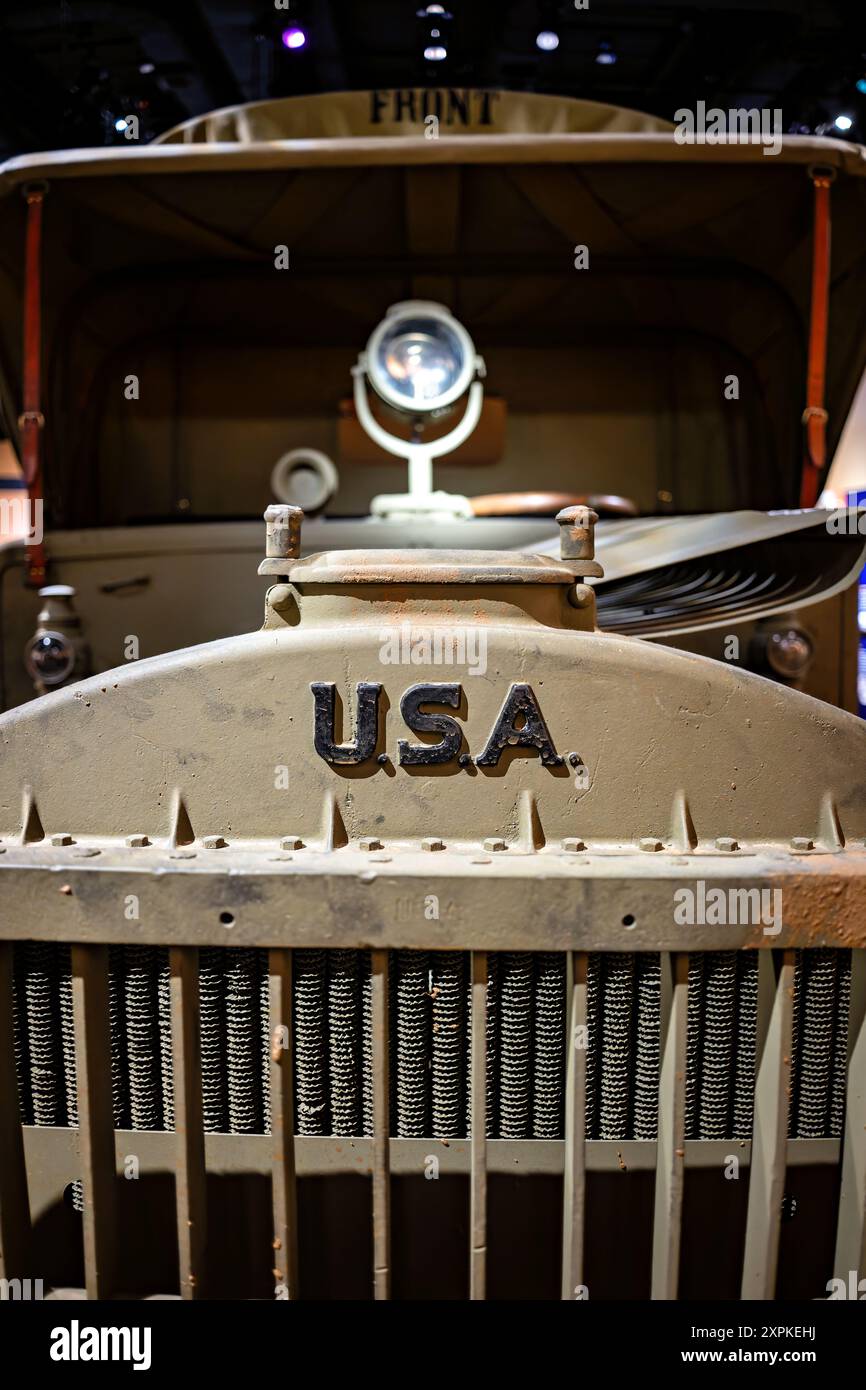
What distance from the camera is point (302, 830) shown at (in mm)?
1455

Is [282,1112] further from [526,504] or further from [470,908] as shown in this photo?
[526,504]

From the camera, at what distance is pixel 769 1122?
140 centimetres

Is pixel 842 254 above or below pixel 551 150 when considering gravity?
below

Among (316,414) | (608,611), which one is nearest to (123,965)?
(608,611)

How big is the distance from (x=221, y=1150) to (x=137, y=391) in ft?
8.85

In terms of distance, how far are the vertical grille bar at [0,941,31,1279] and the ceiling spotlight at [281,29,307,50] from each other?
16.4 feet

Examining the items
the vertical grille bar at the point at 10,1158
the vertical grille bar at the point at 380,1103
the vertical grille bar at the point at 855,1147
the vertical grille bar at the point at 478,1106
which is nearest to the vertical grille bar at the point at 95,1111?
the vertical grille bar at the point at 10,1158

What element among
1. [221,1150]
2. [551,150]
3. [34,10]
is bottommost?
[221,1150]

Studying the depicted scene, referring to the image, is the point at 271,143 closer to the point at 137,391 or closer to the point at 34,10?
the point at 137,391

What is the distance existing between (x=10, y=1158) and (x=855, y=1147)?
4.11 feet

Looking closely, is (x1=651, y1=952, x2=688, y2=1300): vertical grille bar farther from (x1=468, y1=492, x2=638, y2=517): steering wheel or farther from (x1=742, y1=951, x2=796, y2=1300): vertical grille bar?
(x1=468, y1=492, x2=638, y2=517): steering wheel

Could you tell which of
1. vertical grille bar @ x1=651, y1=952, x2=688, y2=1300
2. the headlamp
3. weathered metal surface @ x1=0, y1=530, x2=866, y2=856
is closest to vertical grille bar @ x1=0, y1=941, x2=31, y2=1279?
weathered metal surface @ x1=0, y1=530, x2=866, y2=856

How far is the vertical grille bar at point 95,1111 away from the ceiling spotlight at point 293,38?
5021 mm

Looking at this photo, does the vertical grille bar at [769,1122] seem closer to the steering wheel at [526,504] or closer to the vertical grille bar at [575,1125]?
the vertical grille bar at [575,1125]
